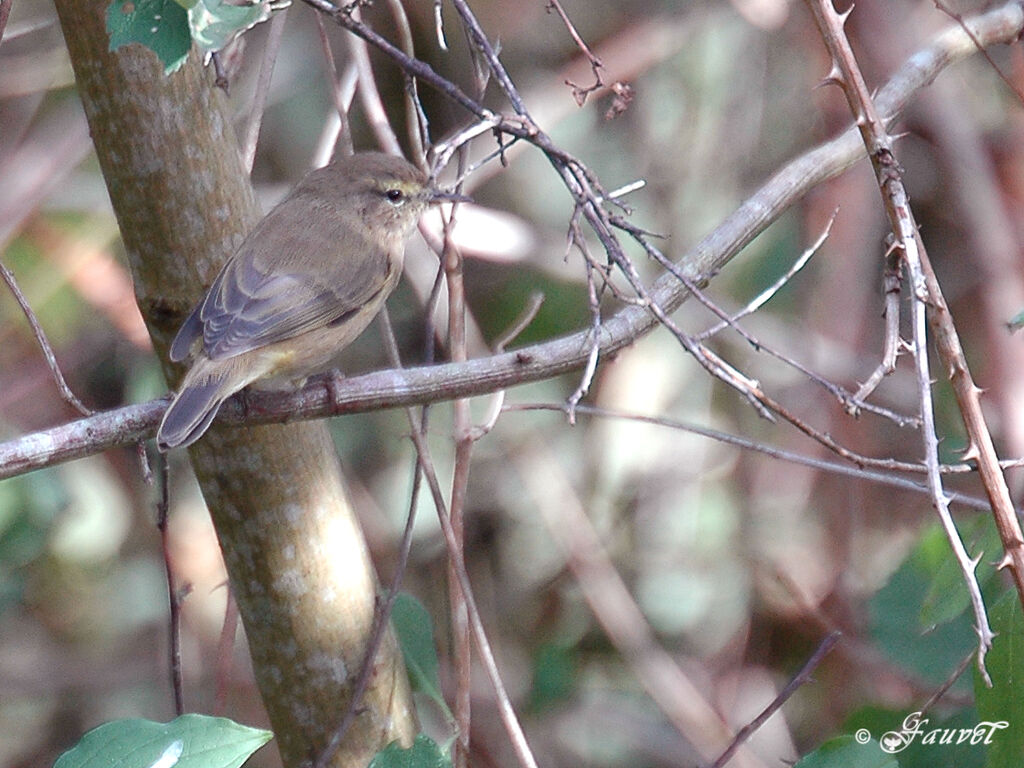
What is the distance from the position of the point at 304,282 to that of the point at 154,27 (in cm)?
159

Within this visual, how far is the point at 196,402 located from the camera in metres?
2.54

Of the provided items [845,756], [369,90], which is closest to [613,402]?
[369,90]

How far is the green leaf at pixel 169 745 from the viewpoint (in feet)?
6.21

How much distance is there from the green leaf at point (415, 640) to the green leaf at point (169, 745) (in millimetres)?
997

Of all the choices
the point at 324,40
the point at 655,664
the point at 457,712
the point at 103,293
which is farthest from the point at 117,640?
the point at 324,40

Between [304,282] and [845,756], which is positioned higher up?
[304,282]

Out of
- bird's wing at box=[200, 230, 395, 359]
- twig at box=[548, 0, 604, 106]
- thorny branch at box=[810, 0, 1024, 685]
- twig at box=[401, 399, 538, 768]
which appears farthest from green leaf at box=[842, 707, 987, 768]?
bird's wing at box=[200, 230, 395, 359]

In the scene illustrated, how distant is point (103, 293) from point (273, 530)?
2.47 meters

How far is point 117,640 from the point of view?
16.7 feet

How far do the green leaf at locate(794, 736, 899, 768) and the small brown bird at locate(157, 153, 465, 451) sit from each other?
1.44 metres

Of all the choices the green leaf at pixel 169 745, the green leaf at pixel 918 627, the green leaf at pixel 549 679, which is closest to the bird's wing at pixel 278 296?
the green leaf at pixel 169 745

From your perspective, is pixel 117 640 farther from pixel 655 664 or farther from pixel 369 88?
pixel 369 88

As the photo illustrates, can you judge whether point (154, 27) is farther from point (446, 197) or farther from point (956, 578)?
point (956, 578)

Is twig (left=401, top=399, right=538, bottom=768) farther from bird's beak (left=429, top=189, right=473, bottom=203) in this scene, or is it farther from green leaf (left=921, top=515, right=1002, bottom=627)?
green leaf (left=921, top=515, right=1002, bottom=627)
